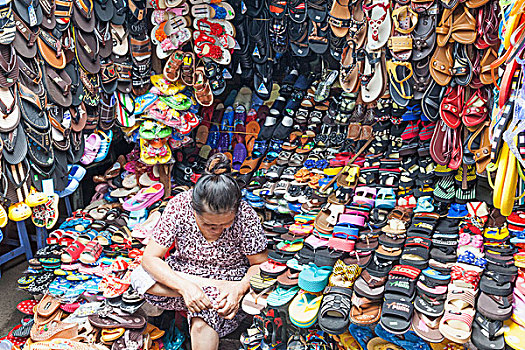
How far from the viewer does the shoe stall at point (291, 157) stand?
5.23 feet

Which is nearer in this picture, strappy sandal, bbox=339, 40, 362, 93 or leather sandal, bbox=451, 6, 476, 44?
leather sandal, bbox=451, 6, 476, 44

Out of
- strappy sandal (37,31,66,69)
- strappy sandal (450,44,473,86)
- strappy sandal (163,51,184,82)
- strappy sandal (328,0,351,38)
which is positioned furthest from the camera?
strappy sandal (163,51,184,82)

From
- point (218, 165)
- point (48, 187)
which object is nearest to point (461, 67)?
point (218, 165)

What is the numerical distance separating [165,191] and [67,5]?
3.95 feet

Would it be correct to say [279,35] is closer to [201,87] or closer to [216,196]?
[201,87]

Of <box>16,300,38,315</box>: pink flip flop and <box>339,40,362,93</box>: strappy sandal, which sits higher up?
<box>339,40,362,93</box>: strappy sandal

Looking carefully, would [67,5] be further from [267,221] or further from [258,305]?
[258,305]

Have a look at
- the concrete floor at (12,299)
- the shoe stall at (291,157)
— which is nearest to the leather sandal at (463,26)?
the shoe stall at (291,157)

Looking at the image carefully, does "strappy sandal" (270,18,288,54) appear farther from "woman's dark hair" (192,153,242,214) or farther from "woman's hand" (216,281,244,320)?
"woman's hand" (216,281,244,320)

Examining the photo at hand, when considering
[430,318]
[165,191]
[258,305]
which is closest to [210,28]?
[165,191]

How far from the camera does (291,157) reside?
2838 millimetres

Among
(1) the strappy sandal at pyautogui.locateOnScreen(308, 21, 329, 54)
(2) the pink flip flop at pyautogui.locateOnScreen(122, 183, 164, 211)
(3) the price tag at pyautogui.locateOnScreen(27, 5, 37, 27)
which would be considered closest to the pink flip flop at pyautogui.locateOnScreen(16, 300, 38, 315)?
(2) the pink flip flop at pyautogui.locateOnScreen(122, 183, 164, 211)

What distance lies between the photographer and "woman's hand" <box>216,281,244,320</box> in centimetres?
170

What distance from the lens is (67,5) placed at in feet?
7.66
